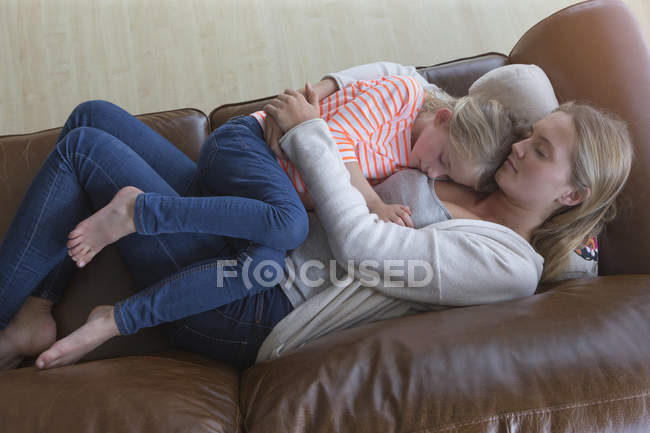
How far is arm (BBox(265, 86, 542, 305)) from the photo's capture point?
1077 mm

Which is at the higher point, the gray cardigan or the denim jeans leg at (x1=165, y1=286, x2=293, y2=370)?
the gray cardigan

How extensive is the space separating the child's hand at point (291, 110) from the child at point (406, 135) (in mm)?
70

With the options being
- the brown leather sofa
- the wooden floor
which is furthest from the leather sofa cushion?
the wooden floor

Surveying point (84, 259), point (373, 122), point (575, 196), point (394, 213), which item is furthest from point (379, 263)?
Answer: point (84, 259)

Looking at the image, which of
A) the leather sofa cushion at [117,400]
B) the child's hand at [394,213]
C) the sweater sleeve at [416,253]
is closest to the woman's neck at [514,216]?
the sweater sleeve at [416,253]

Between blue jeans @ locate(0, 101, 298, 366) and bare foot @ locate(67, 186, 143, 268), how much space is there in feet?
0.10

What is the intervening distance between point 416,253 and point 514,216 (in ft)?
1.18

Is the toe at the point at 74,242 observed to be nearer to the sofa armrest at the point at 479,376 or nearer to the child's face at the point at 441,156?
the sofa armrest at the point at 479,376

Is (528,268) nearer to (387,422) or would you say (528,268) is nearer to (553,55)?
(387,422)

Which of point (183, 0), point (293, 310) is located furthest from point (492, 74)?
point (183, 0)

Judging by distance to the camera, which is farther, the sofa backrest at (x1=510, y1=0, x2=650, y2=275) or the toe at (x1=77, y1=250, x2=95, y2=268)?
the sofa backrest at (x1=510, y1=0, x2=650, y2=275)

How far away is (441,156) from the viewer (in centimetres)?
130

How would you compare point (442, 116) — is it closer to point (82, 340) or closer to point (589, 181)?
point (589, 181)

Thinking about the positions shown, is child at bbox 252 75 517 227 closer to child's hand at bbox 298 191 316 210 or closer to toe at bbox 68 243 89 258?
child's hand at bbox 298 191 316 210
